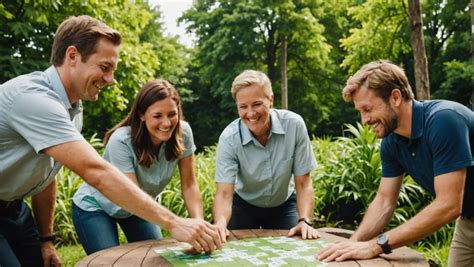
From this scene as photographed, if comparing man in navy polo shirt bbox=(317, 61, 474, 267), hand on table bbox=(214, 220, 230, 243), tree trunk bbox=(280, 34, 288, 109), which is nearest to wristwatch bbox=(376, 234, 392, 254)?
man in navy polo shirt bbox=(317, 61, 474, 267)

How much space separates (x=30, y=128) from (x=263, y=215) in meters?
1.99

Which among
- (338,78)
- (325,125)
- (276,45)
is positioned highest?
(276,45)

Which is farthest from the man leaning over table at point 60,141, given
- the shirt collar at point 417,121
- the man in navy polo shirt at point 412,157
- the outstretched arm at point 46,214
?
the shirt collar at point 417,121

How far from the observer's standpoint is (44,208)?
10.1ft

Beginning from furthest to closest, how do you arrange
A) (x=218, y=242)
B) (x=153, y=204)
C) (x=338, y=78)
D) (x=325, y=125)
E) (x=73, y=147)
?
(x=325, y=125), (x=338, y=78), (x=218, y=242), (x=153, y=204), (x=73, y=147)

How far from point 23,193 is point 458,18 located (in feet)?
67.0

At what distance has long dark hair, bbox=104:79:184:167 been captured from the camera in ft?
10.4

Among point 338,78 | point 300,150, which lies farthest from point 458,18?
point 300,150

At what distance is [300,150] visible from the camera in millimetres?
3475

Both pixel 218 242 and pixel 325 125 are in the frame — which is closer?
pixel 218 242

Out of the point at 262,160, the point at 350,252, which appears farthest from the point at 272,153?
the point at 350,252

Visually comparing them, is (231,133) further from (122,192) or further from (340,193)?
(340,193)

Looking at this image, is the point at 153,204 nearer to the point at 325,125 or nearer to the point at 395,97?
the point at 395,97

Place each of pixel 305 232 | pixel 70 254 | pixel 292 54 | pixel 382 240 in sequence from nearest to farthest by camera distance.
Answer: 1. pixel 382 240
2. pixel 305 232
3. pixel 70 254
4. pixel 292 54
